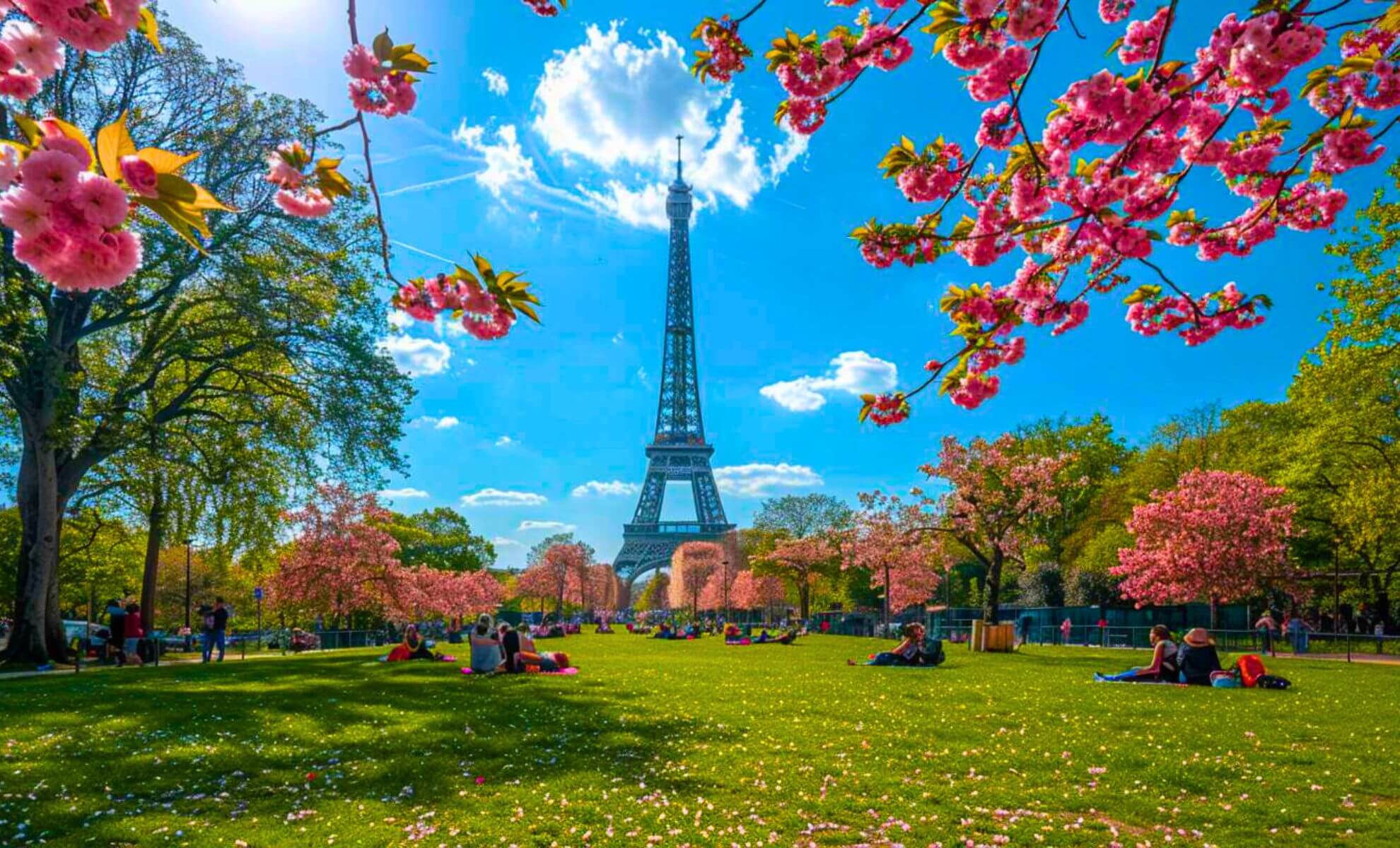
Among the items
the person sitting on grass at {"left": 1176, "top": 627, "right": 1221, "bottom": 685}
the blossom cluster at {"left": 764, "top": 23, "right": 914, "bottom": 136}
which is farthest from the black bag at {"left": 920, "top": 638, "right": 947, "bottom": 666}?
the blossom cluster at {"left": 764, "top": 23, "right": 914, "bottom": 136}

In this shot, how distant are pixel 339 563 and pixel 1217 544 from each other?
35541mm

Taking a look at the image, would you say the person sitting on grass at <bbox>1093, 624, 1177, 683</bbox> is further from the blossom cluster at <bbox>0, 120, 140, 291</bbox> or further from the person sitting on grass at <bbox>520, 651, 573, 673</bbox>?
the blossom cluster at <bbox>0, 120, 140, 291</bbox>

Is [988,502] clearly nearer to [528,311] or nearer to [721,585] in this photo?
[528,311]

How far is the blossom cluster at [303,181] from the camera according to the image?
333cm

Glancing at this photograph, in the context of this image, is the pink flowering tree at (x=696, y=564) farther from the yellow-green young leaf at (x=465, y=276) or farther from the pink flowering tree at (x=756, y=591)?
the yellow-green young leaf at (x=465, y=276)

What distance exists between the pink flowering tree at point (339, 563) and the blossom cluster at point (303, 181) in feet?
116

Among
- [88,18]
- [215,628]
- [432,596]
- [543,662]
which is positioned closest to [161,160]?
[88,18]

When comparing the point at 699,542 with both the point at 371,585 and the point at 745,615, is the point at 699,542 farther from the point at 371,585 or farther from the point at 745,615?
the point at 371,585

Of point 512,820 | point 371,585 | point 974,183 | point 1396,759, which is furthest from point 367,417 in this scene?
point 1396,759

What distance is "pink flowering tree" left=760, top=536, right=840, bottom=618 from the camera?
6494 cm

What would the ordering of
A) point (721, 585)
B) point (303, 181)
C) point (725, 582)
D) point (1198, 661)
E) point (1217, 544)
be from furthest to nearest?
1. point (721, 585)
2. point (725, 582)
3. point (1217, 544)
4. point (1198, 661)
5. point (303, 181)

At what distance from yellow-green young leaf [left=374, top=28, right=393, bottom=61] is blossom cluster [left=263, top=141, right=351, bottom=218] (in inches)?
18.6

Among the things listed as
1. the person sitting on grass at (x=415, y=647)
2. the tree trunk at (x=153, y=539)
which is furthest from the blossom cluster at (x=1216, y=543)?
the tree trunk at (x=153, y=539)

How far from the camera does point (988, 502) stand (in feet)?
111
